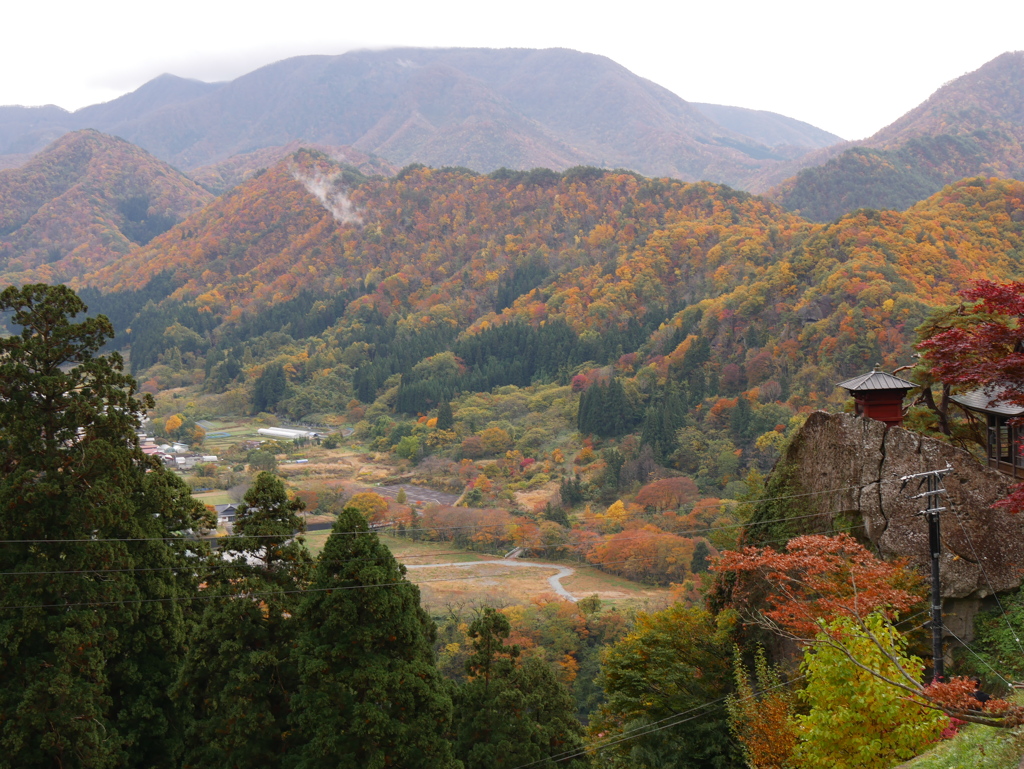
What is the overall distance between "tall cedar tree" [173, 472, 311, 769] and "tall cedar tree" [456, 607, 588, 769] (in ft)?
12.1

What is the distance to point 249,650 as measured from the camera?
13.3m

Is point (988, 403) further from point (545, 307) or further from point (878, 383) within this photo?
point (545, 307)

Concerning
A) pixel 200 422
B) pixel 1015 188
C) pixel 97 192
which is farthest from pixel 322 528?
pixel 97 192

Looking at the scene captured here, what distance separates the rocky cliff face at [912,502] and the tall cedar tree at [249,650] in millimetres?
10088

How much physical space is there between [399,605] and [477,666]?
390 cm

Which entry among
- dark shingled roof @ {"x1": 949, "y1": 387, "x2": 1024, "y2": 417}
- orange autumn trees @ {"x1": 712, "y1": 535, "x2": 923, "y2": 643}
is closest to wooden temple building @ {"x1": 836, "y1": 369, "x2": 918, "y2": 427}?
dark shingled roof @ {"x1": 949, "y1": 387, "x2": 1024, "y2": 417}

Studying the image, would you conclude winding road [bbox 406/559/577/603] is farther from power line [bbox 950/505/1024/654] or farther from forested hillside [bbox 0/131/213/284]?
forested hillside [bbox 0/131/213/284]

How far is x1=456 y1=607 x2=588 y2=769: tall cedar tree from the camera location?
593 inches

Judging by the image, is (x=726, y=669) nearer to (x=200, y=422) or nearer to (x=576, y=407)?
(x=576, y=407)

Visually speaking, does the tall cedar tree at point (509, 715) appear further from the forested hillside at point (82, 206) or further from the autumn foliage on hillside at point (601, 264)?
the forested hillside at point (82, 206)

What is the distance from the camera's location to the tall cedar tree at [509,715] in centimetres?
1507

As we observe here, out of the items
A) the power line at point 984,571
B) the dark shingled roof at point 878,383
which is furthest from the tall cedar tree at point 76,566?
the power line at point 984,571

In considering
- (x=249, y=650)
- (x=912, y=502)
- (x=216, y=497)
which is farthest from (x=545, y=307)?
(x=249, y=650)

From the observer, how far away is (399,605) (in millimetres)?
12938
